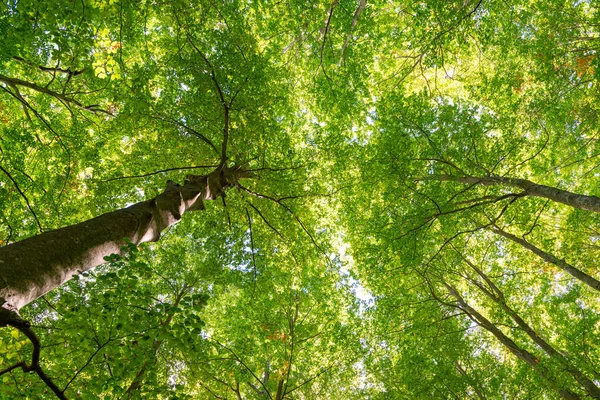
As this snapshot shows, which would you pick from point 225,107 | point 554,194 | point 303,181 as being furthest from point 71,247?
point 554,194

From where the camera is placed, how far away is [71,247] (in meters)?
2.85

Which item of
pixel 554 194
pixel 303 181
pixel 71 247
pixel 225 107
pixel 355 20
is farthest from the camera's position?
pixel 355 20

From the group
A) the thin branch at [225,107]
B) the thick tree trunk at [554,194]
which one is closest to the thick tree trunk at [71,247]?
the thin branch at [225,107]

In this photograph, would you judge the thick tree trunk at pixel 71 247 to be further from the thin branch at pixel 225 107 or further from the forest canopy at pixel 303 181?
the thin branch at pixel 225 107

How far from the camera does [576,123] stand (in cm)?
1002

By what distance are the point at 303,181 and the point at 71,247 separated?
505cm

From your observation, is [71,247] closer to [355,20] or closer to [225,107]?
[225,107]

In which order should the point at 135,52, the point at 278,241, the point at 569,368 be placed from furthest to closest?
the point at 135,52, the point at 278,241, the point at 569,368

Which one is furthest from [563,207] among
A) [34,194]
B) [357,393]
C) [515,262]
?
[34,194]

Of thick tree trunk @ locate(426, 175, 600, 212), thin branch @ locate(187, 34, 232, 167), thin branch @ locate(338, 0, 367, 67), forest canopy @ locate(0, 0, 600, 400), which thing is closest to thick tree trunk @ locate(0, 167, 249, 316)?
forest canopy @ locate(0, 0, 600, 400)

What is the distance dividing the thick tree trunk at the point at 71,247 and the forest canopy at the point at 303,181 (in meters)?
0.17

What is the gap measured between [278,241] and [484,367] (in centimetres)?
775

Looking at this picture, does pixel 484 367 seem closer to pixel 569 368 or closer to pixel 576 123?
pixel 569 368

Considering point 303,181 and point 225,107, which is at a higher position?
point 303,181
